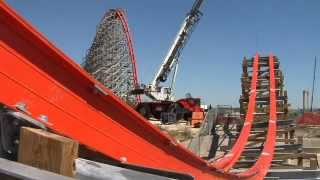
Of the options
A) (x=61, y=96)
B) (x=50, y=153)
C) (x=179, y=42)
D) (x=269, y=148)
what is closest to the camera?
(x=50, y=153)

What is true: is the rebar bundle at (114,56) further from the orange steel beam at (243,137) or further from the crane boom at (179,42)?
the orange steel beam at (243,137)

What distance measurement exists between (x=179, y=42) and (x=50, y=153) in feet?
162

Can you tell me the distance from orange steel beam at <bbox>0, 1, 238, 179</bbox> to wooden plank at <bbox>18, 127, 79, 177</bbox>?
0.55 m

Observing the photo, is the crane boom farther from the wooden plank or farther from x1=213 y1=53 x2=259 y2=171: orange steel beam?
the wooden plank

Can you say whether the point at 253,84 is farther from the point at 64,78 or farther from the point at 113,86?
the point at 113,86

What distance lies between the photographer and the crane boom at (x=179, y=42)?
51625 millimetres

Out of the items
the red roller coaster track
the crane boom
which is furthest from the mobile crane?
the red roller coaster track

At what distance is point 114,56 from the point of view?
5966 centimetres

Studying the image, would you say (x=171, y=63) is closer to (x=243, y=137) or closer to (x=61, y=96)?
(x=243, y=137)

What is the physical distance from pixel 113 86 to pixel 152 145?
56.3m

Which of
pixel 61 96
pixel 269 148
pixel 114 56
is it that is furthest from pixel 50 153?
pixel 114 56

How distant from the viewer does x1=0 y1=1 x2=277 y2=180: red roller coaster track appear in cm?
327

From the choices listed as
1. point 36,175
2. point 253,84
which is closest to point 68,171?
point 36,175

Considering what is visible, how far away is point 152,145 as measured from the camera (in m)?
4.55
